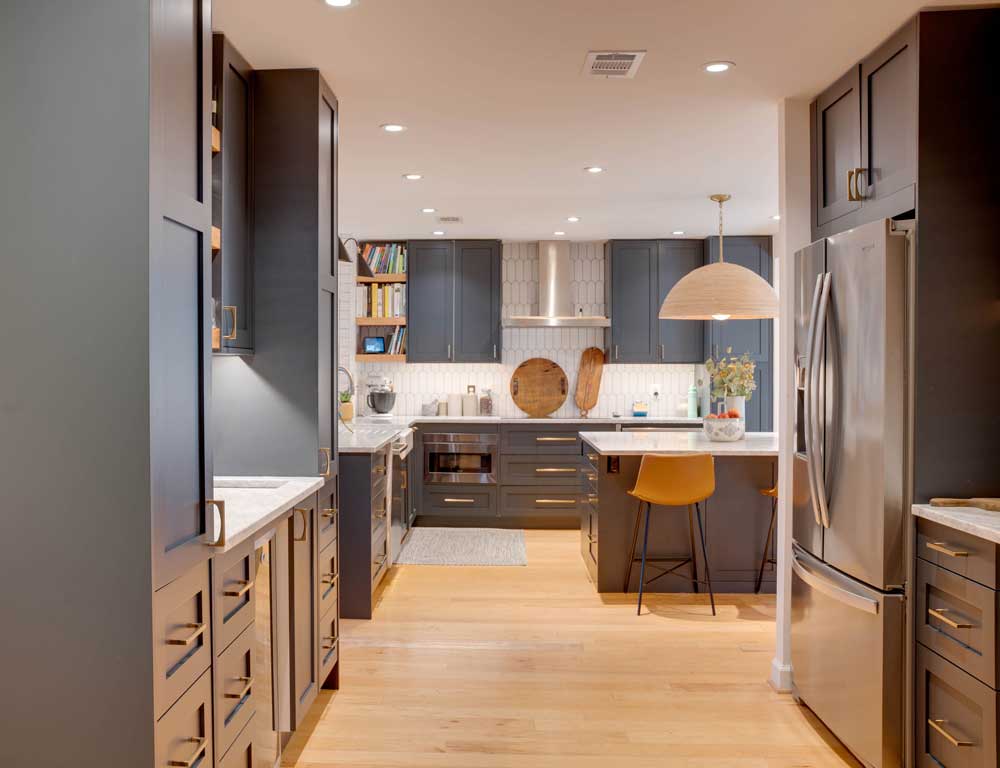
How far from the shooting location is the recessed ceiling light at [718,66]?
2902 mm

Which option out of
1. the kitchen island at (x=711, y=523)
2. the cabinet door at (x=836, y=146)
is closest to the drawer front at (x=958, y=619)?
the cabinet door at (x=836, y=146)

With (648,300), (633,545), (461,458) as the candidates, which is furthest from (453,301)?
(633,545)

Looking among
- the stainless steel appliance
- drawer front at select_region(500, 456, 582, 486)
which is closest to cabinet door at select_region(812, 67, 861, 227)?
drawer front at select_region(500, 456, 582, 486)

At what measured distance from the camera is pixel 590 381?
7316 mm

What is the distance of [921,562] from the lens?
7.98 ft

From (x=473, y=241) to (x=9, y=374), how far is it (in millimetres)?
5735

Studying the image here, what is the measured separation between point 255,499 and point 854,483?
2012 mm

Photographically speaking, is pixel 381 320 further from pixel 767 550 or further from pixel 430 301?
pixel 767 550

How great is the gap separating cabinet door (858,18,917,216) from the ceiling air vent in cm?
83

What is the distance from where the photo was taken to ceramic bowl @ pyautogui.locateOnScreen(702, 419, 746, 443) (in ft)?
16.2

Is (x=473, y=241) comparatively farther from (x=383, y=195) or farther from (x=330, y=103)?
(x=330, y=103)

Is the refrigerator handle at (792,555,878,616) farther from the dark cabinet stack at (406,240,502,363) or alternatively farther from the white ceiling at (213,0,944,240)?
the dark cabinet stack at (406,240,502,363)

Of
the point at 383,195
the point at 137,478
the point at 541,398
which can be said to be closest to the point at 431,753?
the point at 137,478

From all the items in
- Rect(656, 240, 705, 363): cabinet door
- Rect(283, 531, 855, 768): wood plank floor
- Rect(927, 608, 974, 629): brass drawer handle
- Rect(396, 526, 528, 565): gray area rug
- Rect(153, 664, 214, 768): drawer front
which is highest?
Rect(656, 240, 705, 363): cabinet door
